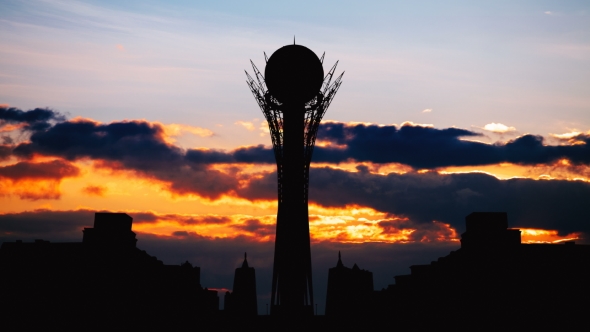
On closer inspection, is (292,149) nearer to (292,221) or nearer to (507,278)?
(292,221)

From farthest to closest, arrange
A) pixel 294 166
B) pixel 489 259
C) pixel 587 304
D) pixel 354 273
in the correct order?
pixel 354 273, pixel 294 166, pixel 489 259, pixel 587 304

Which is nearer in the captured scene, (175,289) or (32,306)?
(32,306)

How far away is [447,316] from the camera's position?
78.9 m

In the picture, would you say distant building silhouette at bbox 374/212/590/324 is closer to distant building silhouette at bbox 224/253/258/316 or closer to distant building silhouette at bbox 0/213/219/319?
distant building silhouette at bbox 0/213/219/319

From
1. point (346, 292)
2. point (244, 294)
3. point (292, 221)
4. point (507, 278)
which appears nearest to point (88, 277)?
point (292, 221)

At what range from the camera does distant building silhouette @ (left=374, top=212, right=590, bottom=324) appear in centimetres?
6606

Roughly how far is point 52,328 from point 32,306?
3.07 metres

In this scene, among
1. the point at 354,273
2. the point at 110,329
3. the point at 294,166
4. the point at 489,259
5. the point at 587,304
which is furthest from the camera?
the point at 354,273

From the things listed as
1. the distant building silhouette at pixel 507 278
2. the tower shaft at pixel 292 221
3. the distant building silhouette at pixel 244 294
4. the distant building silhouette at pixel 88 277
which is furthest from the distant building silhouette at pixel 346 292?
the distant building silhouette at pixel 507 278

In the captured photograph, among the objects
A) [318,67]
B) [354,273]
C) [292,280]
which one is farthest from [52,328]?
[354,273]

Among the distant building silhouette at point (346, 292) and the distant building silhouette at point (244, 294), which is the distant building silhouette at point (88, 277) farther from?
the distant building silhouette at point (346, 292)

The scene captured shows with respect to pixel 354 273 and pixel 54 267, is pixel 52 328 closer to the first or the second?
pixel 54 267

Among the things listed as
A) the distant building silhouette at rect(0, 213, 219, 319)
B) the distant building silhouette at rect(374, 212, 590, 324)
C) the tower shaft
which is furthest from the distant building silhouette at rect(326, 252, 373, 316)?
the distant building silhouette at rect(374, 212, 590, 324)

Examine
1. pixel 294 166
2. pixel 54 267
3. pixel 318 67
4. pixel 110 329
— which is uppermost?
pixel 318 67
